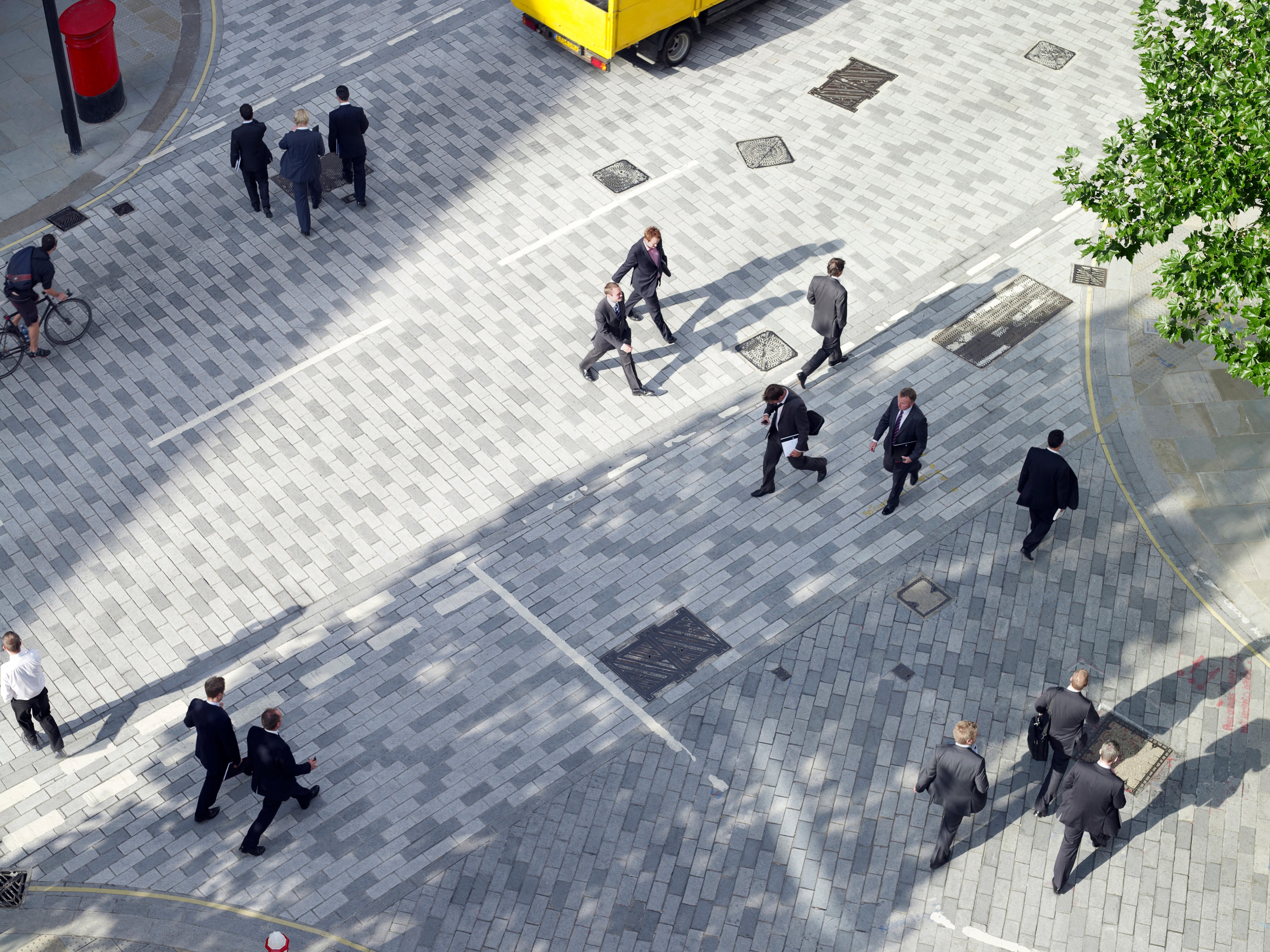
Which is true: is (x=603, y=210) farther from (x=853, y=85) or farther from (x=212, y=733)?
(x=212, y=733)

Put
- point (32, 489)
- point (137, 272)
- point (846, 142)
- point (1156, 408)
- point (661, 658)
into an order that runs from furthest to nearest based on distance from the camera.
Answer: point (846, 142) → point (137, 272) → point (1156, 408) → point (32, 489) → point (661, 658)

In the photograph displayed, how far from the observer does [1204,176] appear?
12.8 meters

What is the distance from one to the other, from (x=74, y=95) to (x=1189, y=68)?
16.5 metres

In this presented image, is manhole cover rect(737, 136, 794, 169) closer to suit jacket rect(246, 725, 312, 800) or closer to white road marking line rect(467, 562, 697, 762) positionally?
white road marking line rect(467, 562, 697, 762)

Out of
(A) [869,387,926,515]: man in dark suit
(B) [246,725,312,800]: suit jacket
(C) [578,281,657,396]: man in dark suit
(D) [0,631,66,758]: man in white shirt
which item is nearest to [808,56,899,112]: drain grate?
(C) [578,281,657,396]: man in dark suit

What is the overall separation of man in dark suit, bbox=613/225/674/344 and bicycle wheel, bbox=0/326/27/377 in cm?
779

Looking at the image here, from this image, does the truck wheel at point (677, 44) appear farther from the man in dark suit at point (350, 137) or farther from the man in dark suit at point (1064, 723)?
the man in dark suit at point (1064, 723)

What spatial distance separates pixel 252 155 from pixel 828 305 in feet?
27.8

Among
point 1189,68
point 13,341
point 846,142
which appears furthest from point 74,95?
point 1189,68

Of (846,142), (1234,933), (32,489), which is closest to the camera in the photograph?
(1234,933)

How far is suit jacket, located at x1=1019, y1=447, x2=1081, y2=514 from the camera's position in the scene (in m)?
14.7

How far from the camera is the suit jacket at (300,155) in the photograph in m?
18.9

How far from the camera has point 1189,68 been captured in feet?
44.7

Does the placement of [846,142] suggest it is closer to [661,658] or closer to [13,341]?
[661,658]
